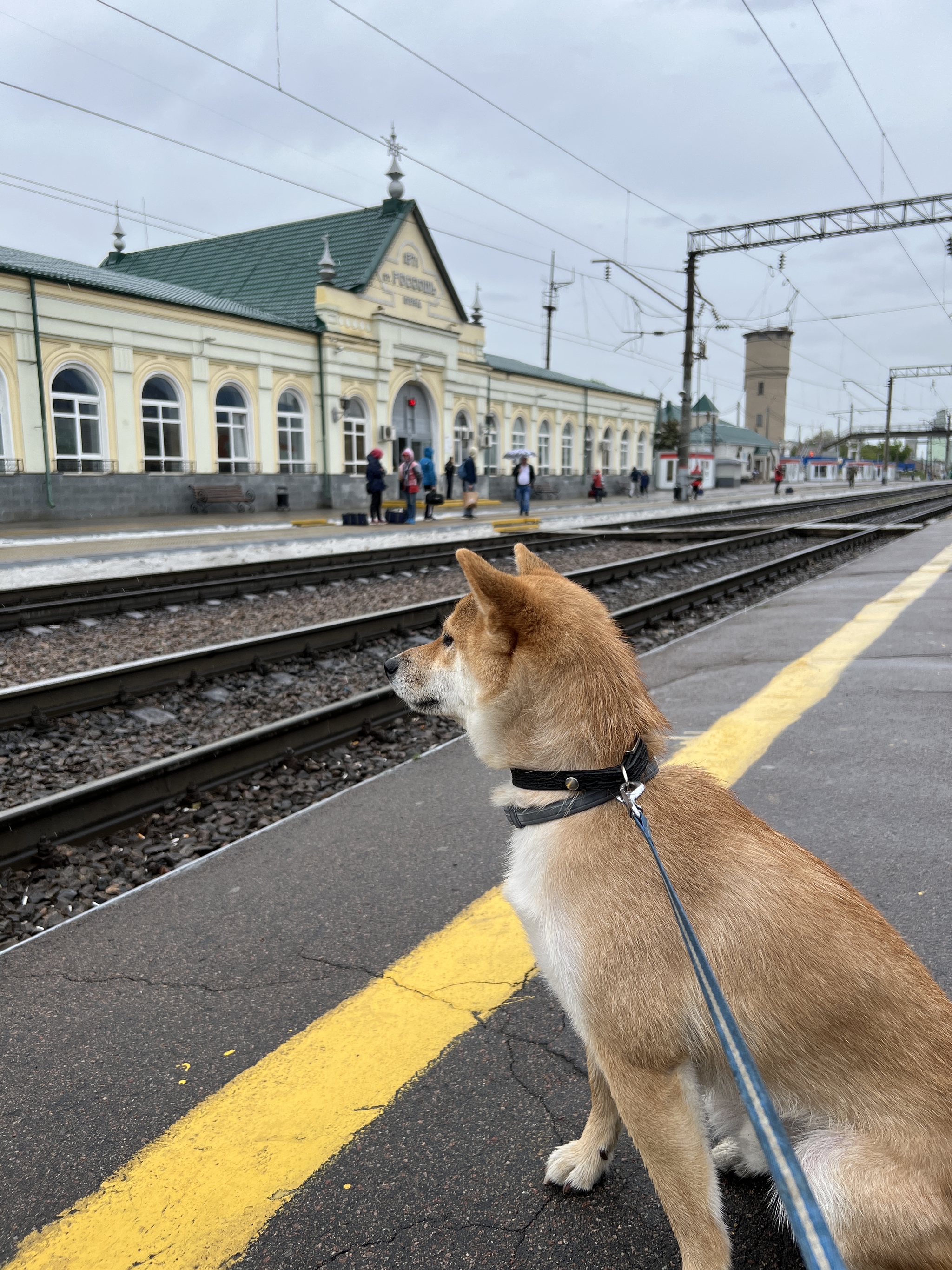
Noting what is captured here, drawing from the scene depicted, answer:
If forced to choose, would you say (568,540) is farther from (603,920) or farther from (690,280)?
(690,280)

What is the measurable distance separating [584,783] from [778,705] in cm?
458

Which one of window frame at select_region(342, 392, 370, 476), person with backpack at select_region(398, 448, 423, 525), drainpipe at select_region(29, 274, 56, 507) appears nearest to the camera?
drainpipe at select_region(29, 274, 56, 507)

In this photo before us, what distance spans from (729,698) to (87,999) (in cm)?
484

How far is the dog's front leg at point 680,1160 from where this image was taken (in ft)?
5.40

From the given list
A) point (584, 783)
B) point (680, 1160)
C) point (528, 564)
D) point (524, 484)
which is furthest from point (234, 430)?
point (680, 1160)

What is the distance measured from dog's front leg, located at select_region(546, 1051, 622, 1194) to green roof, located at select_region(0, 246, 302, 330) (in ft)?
86.3

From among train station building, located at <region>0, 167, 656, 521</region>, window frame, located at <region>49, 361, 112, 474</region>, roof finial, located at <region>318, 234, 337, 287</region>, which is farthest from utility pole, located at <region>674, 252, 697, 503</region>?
window frame, located at <region>49, 361, 112, 474</region>

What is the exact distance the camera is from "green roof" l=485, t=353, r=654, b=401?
43584mm

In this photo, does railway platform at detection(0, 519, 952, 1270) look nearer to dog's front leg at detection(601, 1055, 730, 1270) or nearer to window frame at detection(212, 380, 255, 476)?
dog's front leg at detection(601, 1055, 730, 1270)

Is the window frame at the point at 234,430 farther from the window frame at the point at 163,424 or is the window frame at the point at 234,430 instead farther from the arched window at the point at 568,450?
the arched window at the point at 568,450

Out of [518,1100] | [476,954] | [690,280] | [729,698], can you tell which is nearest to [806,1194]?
[518,1100]

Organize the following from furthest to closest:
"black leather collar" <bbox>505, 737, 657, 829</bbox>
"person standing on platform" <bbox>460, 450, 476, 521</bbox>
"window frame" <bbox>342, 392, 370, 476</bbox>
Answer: "window frame" <bbox>342, 392, 370, 476</bbox> → "person standing on platform" <bbox>460, 450, 476, 521</bbox> → "black leather collar" <bbox>505, 737, 657, 829</bbox>

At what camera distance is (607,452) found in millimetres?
53594

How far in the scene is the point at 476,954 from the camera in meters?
2.99
